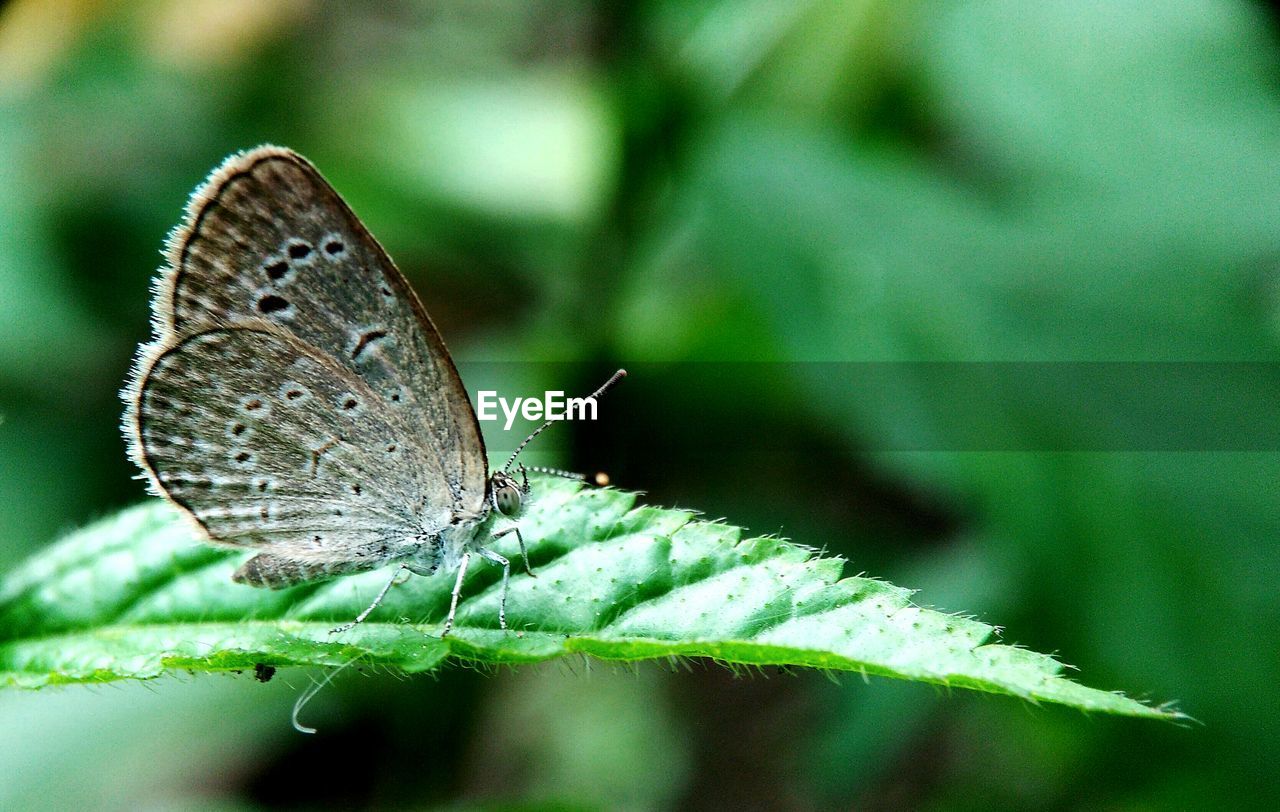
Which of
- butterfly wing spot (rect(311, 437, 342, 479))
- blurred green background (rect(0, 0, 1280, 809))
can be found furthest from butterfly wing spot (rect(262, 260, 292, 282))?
blurred green background (rect(0, 0, 1280, 809))

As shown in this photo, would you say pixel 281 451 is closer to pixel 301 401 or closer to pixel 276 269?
pixel 301 401

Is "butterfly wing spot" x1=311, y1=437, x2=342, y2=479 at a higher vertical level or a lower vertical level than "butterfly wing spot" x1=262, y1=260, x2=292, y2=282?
lower

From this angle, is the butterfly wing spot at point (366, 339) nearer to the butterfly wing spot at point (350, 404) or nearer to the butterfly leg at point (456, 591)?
the butterfly wing spot at point (350, 404)


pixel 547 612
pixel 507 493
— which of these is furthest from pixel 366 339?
pixel 547 612

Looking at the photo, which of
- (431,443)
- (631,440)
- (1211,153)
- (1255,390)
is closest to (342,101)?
(631,440)

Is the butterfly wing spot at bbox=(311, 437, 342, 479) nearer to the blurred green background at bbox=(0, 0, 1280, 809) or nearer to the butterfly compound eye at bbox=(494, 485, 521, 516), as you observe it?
the butterfly compound eye at bbox=(494, 485, 521, 516)

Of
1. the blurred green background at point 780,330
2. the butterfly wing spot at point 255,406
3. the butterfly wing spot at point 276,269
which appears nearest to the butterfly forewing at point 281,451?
the butterfly wing spot at point 255,406
